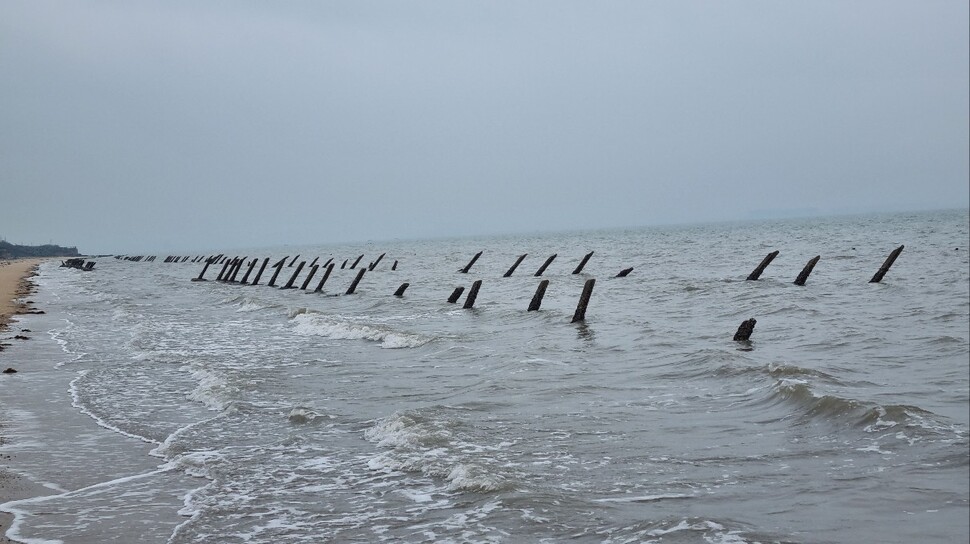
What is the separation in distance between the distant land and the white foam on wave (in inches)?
4665

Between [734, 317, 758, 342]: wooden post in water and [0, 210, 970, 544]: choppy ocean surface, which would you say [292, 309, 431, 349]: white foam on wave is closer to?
[0, 210, 970, 544]: choppy ocean surface

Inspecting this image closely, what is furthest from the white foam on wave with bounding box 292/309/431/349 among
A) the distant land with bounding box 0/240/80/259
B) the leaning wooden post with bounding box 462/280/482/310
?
the distant land with bounding box 0/240/80/259

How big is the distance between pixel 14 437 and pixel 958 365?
12228 mm

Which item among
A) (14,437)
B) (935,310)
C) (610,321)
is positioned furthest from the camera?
(610,321)

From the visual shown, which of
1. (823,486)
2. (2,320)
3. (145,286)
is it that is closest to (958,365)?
(823,486)

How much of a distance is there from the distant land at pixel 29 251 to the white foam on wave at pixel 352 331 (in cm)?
11849

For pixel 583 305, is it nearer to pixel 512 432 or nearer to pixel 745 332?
pixel 745 332

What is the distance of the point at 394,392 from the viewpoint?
11953mm

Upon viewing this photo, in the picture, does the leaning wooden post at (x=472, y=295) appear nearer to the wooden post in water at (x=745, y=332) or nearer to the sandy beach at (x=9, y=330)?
the wooden post in water at (x=745, y=332)

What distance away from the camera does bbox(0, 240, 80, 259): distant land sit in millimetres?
133375

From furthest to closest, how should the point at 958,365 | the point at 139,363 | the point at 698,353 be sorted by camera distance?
the point at 139,363
the point at 698,353
the point at 958,365

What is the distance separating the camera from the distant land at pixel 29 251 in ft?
438

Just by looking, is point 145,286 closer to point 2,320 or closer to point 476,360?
→ point 2,320

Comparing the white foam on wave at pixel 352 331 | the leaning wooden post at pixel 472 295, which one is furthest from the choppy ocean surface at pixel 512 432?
the leaning wooden post at pixel 472 295
